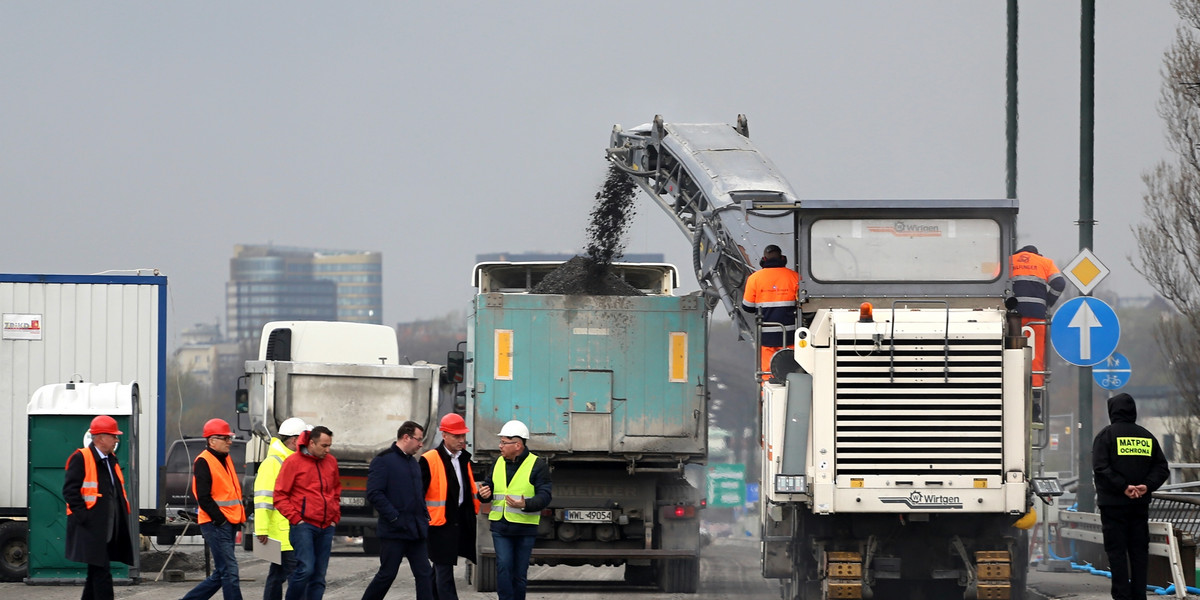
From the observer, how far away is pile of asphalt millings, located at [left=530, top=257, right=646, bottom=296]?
17406 mm

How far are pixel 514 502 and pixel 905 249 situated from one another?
374cm

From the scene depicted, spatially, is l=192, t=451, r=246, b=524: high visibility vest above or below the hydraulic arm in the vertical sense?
below

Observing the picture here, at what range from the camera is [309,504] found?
11.8m

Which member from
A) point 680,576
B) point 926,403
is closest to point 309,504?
point 926,403

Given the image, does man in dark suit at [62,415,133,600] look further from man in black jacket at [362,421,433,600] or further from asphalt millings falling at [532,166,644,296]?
asphalt millings falling at [532,166,644,296]

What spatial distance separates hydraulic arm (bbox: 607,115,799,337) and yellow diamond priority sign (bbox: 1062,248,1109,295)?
279 cm

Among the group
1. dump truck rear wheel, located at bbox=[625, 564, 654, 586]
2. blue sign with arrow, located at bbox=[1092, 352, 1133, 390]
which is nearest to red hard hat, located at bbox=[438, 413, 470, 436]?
dump truck rear wheel, located at bbox=[625, 564, 654, 586]

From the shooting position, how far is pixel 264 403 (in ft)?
71.1

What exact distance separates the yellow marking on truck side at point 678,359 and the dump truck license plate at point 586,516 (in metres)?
1.56

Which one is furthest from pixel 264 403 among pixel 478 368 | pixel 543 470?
pixel 543 470

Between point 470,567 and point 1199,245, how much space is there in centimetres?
1289

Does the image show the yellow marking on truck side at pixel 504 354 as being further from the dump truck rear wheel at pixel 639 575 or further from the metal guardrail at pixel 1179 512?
the metal guardrail at pixel 1179 512

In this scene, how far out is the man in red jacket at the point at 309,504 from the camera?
11719mm

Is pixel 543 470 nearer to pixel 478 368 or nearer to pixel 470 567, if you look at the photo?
pixel 478 368
